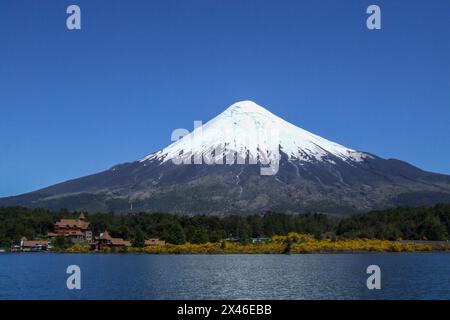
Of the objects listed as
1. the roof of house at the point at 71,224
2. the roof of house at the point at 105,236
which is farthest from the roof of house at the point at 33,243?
the roof of house at the point at 105,236

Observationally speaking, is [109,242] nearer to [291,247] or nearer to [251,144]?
[291,247]

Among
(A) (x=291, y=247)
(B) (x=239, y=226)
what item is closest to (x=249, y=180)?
(B) (x=239, y=226)

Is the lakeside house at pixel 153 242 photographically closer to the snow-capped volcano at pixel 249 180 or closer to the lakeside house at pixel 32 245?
the lakeside house at pixel 32 245

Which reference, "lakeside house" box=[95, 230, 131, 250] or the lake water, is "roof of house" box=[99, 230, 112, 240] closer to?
"lakeside house" box=[95, 230, 131, 250]

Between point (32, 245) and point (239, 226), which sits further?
point (239, 226)

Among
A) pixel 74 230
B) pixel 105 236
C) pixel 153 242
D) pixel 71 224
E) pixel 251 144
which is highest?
pixel 251 144

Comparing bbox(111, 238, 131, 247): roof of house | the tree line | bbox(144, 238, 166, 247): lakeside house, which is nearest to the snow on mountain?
the tree line
